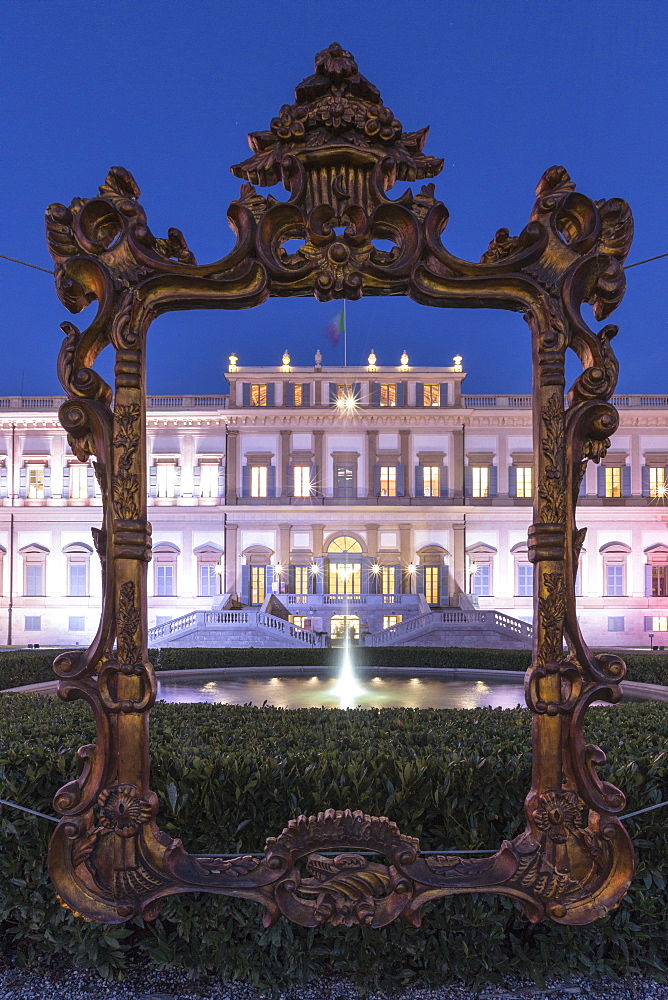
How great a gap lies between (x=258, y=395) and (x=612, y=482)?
18379 mm

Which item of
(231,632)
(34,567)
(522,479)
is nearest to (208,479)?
(34,567)

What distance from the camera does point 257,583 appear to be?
28219 millimetres

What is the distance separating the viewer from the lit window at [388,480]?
29109 millimetres

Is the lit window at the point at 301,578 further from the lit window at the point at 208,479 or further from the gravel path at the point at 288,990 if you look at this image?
the gravel path at the point at 288,990

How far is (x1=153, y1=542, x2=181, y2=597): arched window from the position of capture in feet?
93.5

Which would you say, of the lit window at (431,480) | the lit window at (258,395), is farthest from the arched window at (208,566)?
the lit window at (431,480)

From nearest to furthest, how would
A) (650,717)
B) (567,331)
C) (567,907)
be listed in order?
(567,907)
(567,331)
(650,717)

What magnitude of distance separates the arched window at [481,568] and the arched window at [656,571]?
24.6 feet

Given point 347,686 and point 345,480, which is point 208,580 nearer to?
point 345,480

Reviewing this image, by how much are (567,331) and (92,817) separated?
2.97 metres

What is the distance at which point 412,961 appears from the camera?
2.82 meters

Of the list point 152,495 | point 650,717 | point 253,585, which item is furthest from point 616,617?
point 650,717

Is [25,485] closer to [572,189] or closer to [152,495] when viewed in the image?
[152,495]

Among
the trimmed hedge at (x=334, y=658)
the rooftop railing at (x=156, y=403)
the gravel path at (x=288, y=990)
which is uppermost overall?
the rooftop railing at (x=156, y=403)
